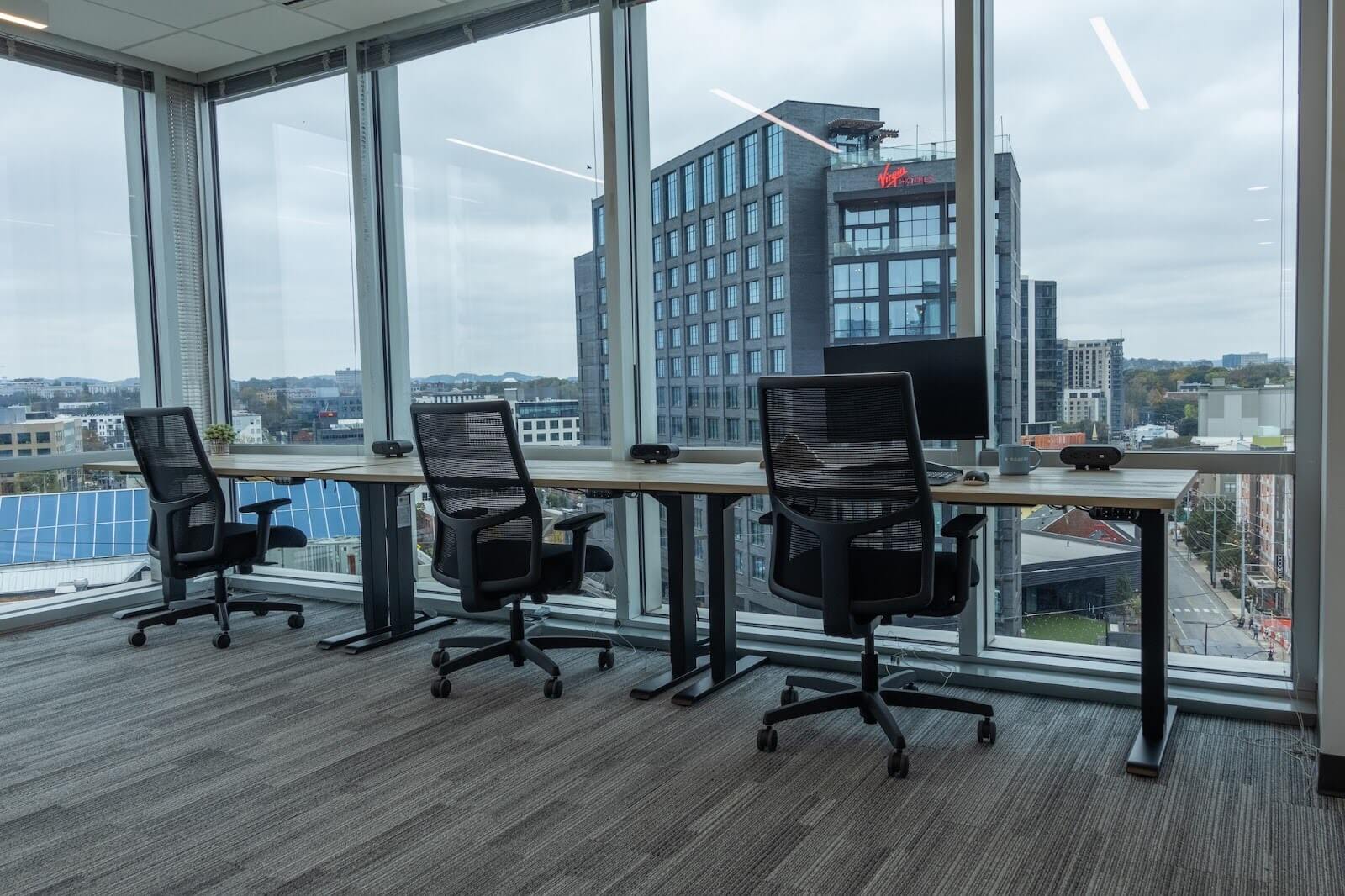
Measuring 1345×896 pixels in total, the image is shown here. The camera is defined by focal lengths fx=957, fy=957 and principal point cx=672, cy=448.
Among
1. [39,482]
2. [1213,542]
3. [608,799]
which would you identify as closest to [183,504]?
[39,482]

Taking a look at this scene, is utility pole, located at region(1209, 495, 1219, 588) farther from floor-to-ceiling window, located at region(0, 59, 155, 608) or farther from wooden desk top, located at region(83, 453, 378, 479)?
floor-to-ceiling window, located at region(0, 59, 155, 608)

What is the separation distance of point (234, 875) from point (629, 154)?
3.33m

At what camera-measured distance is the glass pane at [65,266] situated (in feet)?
15.9

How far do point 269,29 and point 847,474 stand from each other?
160 inches

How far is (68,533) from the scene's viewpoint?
5.08m

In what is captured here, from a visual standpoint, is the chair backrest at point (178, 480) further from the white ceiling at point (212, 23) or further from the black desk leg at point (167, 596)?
the white ceiling at point (212, 23)

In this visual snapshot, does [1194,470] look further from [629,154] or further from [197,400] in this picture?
[197,400]

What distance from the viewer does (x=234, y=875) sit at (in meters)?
2.20

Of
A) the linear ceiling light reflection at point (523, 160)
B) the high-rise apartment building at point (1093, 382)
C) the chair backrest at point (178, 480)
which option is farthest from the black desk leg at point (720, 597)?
the chair backrest at point (178, 480)

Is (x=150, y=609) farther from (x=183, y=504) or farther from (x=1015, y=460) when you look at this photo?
(x=1015, y=460)

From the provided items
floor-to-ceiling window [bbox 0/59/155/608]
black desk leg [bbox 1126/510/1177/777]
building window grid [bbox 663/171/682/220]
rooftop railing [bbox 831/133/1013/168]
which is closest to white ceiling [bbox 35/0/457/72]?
floor-to-ceiling window [bbox 0/59/155/608]

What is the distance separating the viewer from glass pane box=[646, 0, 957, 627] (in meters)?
3.74

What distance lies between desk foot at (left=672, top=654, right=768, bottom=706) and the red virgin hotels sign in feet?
6.41

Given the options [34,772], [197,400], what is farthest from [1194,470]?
[197,400]
